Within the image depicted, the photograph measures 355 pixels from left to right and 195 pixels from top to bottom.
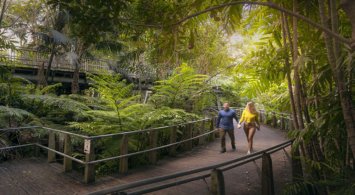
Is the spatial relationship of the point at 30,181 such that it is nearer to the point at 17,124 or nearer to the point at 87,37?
the point at 17,124

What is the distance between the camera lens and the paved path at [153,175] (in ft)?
11.5

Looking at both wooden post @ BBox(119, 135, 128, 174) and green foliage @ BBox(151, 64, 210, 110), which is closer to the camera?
wooden post @ BBox(119, 135, 128, 174)

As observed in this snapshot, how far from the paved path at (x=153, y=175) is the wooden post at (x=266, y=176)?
0.07 meters

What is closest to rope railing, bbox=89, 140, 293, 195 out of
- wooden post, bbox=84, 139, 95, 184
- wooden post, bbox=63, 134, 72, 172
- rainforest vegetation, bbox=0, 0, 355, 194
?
rainforest vegetation, bbox=0, 0, 355, 194

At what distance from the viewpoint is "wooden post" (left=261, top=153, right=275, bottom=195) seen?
3.90 metres

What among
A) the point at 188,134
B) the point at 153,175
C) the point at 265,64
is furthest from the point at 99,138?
the point at 188,134

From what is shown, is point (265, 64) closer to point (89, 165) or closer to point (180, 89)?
point (89, 165)

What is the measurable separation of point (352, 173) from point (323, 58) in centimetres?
146

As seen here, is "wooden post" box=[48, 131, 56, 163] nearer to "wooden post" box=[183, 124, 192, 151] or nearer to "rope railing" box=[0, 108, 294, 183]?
"rope railing" box=[0, 108, 294, 183]

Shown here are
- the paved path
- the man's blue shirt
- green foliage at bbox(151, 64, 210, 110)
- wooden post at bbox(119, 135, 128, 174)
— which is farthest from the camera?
green foliage at bbox(151, 64, 210, 110)

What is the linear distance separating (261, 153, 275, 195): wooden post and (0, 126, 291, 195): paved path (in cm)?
7

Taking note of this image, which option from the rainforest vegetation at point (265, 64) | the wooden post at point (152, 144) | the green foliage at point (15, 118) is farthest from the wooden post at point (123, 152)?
the green foliage at point (15, 118)

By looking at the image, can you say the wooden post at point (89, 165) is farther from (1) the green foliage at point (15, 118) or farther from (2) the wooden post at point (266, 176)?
(2) the wooden post at point (266, 176)

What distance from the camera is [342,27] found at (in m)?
4.25
